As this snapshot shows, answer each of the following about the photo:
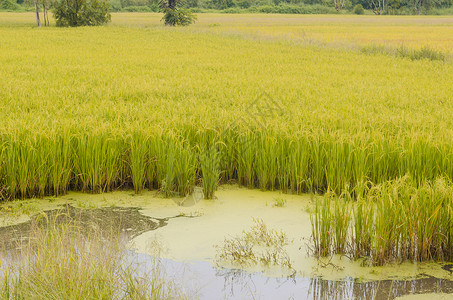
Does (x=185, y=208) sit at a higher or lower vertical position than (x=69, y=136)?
lower

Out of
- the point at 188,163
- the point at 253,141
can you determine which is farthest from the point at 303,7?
the point at 188,163

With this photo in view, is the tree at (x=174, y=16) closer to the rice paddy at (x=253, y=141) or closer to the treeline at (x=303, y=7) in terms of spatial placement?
the rice paddy at (x=253, y=141)

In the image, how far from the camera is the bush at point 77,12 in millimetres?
31906

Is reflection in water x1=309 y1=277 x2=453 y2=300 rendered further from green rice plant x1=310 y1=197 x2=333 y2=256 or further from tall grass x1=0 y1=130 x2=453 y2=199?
tall grass x1=0 y1=130 x2=453 y2=199

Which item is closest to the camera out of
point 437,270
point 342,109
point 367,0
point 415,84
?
point 437,270

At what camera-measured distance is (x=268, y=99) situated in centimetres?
855

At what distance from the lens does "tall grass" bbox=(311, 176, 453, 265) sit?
135 inches

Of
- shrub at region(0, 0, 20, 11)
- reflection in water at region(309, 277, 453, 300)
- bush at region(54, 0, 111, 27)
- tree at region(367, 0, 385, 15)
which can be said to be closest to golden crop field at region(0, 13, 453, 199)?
reflection in water at region(309, 277, 453, 300)

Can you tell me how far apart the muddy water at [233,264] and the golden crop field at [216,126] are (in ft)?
0.86

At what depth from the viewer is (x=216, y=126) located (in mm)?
5840

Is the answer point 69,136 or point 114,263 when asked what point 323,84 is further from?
point 114,263

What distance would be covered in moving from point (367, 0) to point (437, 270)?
7604cm

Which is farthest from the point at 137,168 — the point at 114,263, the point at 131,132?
the point at 114,263

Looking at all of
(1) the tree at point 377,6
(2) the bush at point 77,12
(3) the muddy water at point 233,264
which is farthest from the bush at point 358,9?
(3) the muddy water at point 233,264
